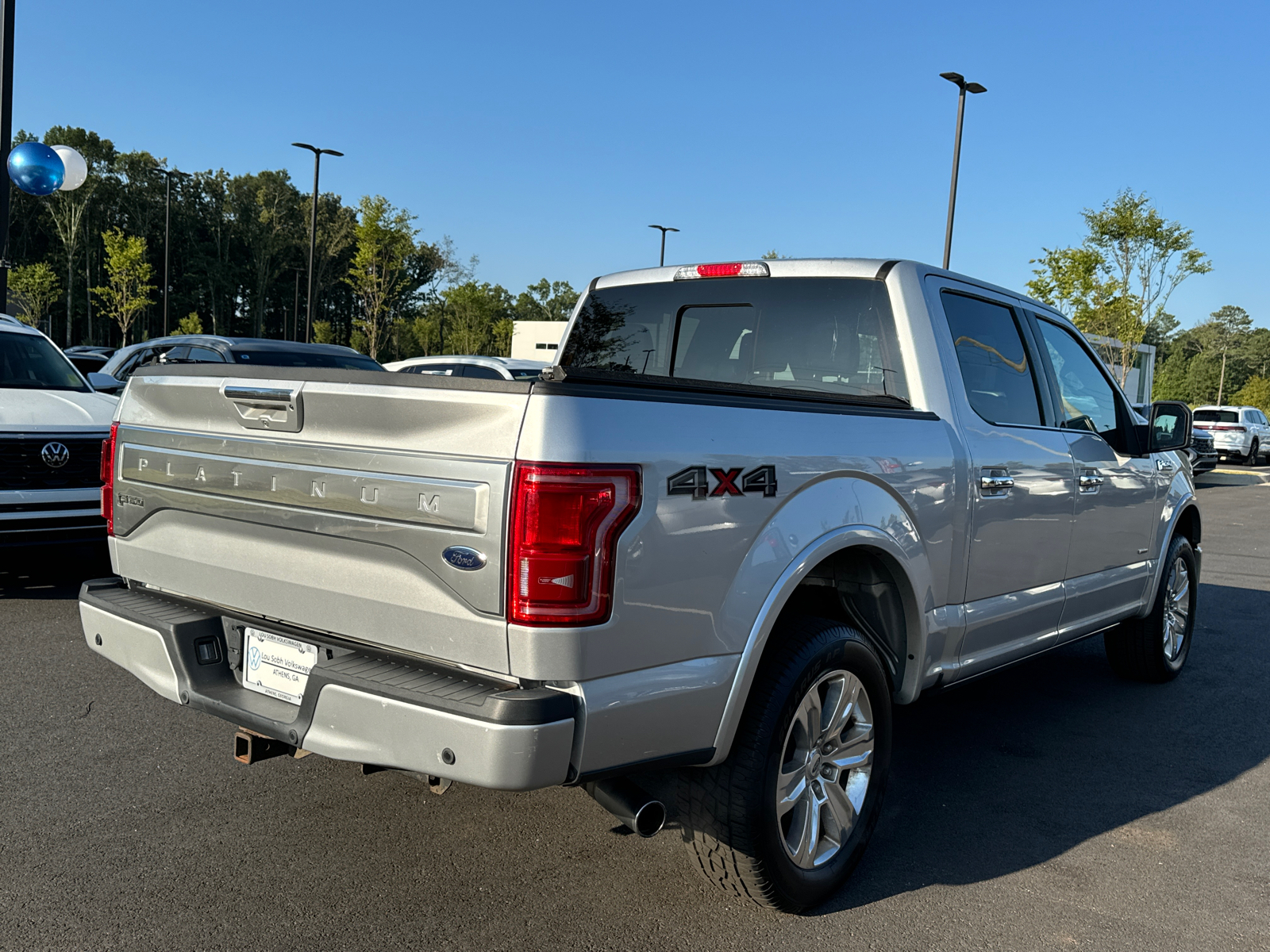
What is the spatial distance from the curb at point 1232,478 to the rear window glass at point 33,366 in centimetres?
2378

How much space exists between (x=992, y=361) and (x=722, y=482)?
199 cm

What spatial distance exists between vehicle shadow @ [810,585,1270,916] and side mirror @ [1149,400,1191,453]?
1376 millimetres

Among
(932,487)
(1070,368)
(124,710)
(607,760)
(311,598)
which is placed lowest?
(124,710)

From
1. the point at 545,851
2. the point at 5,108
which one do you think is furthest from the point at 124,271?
the point at 545,851

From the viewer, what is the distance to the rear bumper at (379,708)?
7.50ft

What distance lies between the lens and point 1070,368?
4848 mm

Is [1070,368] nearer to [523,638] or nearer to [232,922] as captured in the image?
[523,638]

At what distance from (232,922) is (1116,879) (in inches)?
107

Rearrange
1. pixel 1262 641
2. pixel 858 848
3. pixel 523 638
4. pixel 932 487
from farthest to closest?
pixel 1262 641 → pixel 932 487 → pixel 858 848 → pixel 523 638

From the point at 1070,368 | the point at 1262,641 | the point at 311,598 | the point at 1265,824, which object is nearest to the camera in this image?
the point at 311,598

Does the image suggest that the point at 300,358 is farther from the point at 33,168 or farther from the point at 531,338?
the point at 531,338

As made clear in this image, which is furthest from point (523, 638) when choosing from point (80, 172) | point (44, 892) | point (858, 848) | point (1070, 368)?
point (80, 172)

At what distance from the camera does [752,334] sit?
13.3 feet

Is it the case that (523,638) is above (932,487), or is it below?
below
